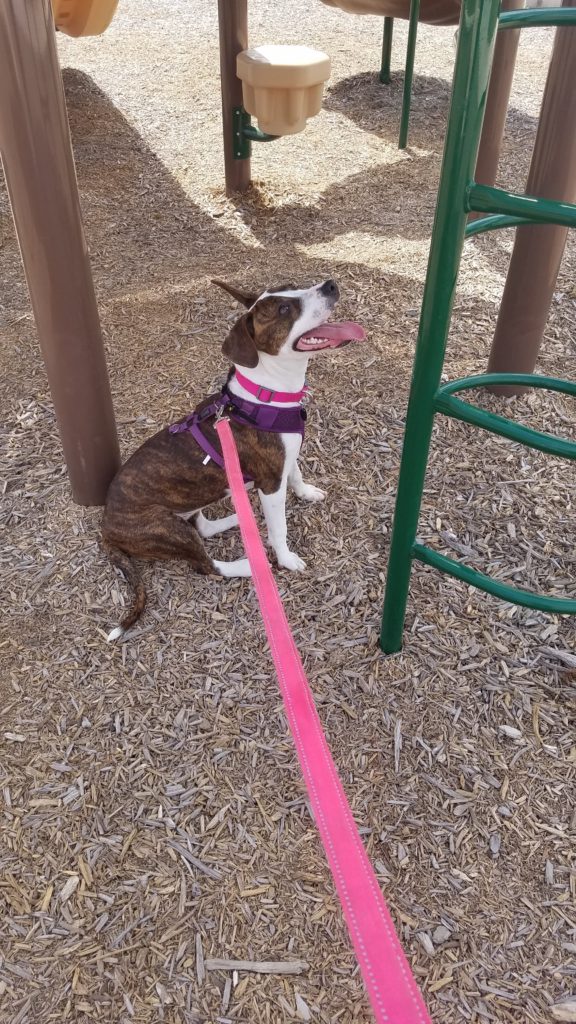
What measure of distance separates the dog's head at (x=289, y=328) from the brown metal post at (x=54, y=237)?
0.64 m

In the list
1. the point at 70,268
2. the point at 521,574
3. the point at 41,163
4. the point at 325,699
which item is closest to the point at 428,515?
the point at 521,574

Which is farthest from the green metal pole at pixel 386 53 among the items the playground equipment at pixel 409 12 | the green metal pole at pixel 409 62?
the green metal pole at pixel 409 62

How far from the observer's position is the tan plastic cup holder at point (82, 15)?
21.7 ft

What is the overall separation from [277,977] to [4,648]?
5.32 feet

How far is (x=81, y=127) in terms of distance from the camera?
739 centimetres

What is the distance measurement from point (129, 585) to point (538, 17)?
2.41 meters

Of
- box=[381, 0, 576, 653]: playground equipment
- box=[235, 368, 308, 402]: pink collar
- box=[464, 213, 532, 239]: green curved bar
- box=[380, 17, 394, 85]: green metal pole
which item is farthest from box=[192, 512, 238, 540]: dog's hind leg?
box=[380, 17, 394, 85]: green metal pole

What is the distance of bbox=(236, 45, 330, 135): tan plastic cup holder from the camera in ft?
16.8

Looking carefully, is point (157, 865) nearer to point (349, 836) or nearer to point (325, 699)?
point (325, 699)

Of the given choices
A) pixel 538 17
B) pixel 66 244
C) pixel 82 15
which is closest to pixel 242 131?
pixel 82 15

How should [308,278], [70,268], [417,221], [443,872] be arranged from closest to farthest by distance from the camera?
[443,872]
[70,268]
[308,278]
[417,221]

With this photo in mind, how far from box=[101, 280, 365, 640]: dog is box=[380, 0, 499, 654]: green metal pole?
66 centimetres

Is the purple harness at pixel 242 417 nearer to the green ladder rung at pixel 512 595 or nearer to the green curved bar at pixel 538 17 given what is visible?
the green ladder rung at pixel 512 595

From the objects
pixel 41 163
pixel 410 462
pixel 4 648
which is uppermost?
pixel 41 163
